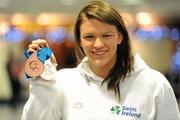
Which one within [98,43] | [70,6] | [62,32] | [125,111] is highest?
[70,6]

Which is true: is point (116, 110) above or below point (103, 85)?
below

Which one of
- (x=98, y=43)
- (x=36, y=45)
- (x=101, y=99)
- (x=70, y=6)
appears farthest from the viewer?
(x=70, y=6)

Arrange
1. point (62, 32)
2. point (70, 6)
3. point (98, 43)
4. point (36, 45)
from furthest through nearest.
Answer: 1. point (62, 32)
2. point (70, 6)
3. point (36, 45)
4. point (98, 43)

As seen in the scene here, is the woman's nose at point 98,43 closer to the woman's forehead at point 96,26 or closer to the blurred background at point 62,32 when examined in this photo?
the woman's forehead at point 96,26

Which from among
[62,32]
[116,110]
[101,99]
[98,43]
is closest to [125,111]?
[116,110]

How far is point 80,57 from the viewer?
2.88 meters

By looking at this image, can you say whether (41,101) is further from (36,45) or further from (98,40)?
(98,40)

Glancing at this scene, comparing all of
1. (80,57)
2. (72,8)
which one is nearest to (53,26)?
(72,8)

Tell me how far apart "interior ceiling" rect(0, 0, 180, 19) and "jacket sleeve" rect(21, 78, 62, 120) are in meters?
13.0

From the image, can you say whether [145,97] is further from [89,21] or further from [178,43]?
[178,43]

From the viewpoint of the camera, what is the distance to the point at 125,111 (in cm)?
266

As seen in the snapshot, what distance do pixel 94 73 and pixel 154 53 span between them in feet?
59.0

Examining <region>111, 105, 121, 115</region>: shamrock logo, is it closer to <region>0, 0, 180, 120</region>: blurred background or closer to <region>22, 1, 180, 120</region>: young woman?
<region>22, 1, 180, 120</region>: young woman

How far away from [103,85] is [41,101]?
0.41 m
